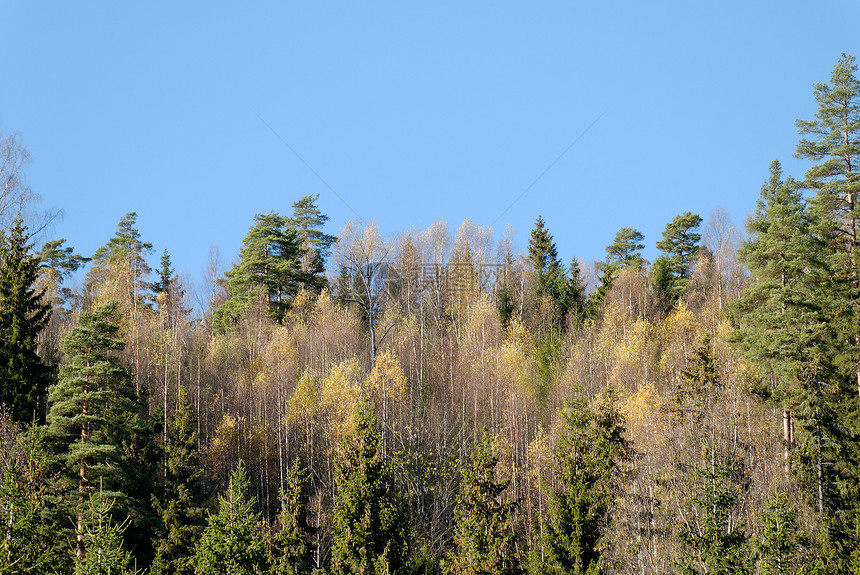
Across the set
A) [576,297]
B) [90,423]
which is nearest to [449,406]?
[576,297]

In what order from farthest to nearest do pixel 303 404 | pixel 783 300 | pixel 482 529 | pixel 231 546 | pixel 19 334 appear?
pixel 303 404
pixel 19 334
pixel 783 300
pixel 482 529
pixel 231 546

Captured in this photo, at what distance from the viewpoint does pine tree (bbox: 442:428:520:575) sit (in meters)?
27.2

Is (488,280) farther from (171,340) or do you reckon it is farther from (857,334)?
(857,334)

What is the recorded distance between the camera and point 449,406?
51.0 metres

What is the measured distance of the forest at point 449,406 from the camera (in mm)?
27906

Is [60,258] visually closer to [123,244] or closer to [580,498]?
[123,244]

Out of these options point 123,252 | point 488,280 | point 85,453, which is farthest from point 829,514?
point 123,252

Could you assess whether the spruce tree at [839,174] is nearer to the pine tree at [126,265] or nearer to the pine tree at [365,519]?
the pine tree at [365,519]

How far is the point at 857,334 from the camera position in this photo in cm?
3588

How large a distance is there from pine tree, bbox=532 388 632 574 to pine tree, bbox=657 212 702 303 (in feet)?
128

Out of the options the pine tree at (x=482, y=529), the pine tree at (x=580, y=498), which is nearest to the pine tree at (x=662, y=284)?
the pine tree at (x=580, y=498)

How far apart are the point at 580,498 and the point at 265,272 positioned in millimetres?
38959

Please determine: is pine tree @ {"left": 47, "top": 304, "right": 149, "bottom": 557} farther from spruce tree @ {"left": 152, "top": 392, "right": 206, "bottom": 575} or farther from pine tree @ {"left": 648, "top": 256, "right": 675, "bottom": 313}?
pine tree @ {"left": 648, "top": 256, "right": 675, "bottom": 313}

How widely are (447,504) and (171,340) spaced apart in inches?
830
